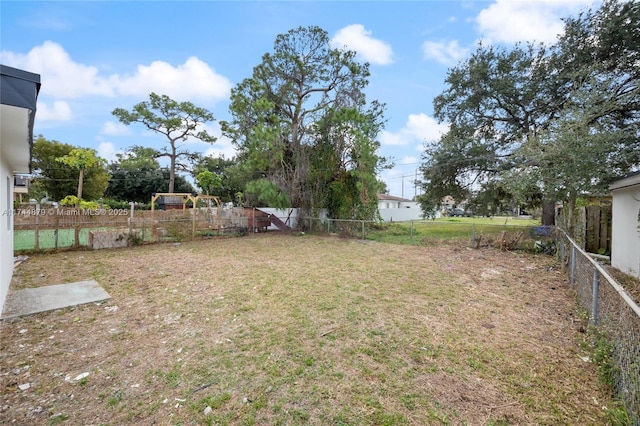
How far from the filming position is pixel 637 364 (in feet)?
6.64

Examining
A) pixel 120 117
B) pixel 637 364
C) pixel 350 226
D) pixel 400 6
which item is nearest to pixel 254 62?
pixel 400 6

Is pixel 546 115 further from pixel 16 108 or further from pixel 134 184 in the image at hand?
pixel 134 184

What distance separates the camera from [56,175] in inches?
960

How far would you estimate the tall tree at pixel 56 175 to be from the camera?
74.9 ft

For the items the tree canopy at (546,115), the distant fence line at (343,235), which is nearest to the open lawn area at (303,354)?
the distant fence line at (343,235)

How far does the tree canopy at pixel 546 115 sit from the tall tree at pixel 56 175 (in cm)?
2545

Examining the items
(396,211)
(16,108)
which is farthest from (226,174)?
(16,108)

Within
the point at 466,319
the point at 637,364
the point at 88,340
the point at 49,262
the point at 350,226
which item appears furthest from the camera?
the point at 350,226

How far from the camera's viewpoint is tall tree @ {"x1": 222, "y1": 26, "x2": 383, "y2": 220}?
13742 millimetres

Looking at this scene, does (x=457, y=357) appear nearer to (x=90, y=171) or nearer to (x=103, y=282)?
(x=103, y=282)

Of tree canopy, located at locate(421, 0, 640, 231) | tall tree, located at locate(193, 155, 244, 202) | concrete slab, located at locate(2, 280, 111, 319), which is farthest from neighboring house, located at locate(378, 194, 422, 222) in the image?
concrete slab, located at locate(2, 280, 111, 319)

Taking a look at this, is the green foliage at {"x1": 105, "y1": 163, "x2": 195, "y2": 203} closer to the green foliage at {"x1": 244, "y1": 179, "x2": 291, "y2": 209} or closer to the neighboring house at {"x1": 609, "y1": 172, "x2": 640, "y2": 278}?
the green foliage at {"x1": 244, "y1": 179, "x2": 291, "y2": 209}

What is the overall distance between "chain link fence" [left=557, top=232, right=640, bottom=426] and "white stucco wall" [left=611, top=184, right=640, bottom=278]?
327cm

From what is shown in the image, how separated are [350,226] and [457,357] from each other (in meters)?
10.4
